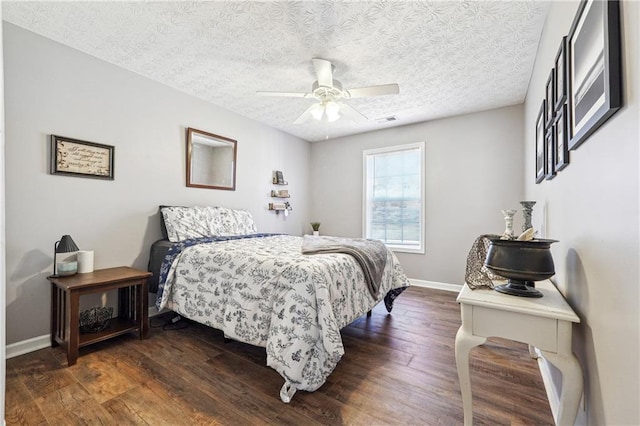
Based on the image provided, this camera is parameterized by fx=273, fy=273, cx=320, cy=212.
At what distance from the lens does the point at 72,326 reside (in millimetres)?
1955

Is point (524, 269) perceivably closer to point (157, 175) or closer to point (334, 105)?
point (334, 105)

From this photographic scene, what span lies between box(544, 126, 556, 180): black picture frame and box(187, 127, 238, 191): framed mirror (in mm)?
3364

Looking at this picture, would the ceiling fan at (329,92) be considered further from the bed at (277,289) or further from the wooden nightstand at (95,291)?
the wooden nightstand at (95,291)

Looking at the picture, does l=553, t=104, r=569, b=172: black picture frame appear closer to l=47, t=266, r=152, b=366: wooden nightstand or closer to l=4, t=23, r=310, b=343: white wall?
l=47, t=266, r=152, b=366: wooden nightstand

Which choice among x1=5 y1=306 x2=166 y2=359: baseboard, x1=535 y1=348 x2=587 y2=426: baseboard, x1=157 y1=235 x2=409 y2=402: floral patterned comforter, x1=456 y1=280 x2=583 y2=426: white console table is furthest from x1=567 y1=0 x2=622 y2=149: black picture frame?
x1=5 y1=306 x2=166 y2=359: baseboard

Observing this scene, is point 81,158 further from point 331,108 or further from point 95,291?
point 331,108

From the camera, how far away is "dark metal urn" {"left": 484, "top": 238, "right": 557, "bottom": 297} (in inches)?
46.0

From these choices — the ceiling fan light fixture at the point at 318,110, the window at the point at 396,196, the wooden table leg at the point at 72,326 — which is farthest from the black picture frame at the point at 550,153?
the wooden table leg at the point at 72,326

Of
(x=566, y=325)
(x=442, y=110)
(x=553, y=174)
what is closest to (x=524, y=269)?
(x=566, y=325)

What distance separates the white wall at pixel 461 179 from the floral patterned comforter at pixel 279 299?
1.79 m

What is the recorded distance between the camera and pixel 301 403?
5.16ft

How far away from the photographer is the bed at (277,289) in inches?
63.2

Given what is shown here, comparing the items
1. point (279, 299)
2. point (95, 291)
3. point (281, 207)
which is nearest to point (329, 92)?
point (279, 299)

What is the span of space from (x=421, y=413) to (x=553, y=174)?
1.64m
